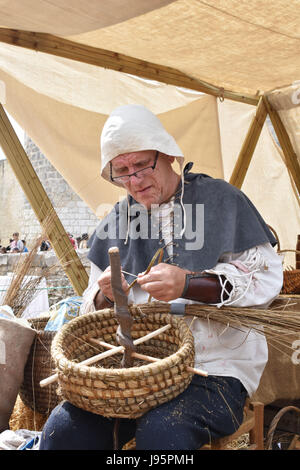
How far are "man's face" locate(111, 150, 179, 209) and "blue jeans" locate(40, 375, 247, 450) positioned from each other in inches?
27.6

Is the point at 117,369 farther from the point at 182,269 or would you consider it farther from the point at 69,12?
the point at 69,12

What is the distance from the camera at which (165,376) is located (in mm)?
1225

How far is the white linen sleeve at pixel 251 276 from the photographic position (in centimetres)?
154

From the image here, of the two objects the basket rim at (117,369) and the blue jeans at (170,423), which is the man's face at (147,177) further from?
the blue jeans at (170,423)

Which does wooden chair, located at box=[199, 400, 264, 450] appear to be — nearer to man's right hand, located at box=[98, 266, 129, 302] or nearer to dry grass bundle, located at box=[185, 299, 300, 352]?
dry grass bundle, located at box=[185, 299, 300, 352]

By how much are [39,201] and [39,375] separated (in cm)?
111

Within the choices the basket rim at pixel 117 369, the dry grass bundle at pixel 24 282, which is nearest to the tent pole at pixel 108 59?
the dry grass bundle at pixel 24 282

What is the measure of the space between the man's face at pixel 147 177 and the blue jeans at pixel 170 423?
70 cm

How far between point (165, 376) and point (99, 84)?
262 cm

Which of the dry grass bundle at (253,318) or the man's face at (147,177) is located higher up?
the man's face at (147,177)

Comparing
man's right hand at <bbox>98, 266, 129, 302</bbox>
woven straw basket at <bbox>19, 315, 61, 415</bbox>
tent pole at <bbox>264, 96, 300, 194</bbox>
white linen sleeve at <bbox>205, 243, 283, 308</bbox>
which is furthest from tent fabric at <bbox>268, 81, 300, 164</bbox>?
man's right hand at <bbox>98, 266, 129, 302</bbox>

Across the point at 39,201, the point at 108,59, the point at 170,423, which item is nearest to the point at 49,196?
the point at 108,59

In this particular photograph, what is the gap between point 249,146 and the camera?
4.39m
